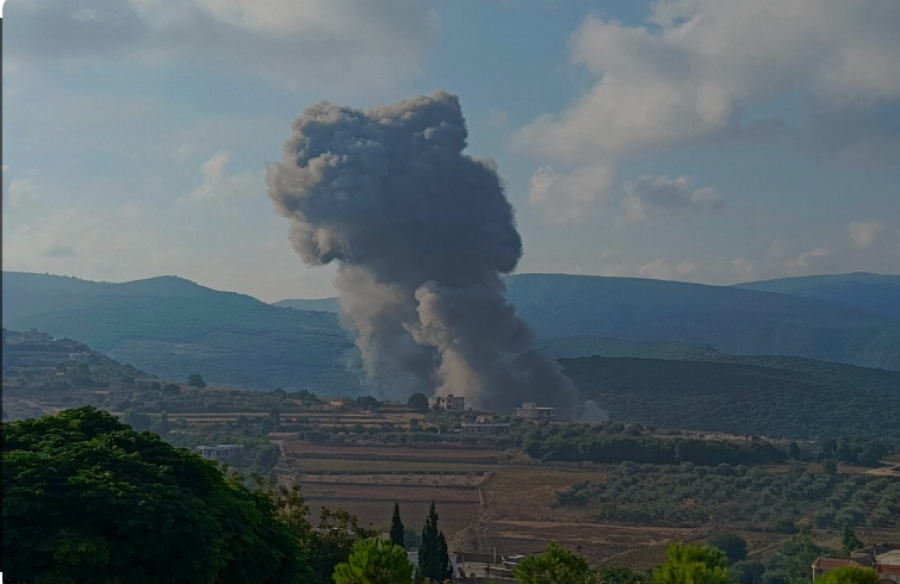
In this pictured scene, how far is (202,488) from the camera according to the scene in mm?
21625

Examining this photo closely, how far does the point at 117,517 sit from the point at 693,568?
30.5 ft

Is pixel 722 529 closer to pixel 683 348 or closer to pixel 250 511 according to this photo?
pixel 250 511

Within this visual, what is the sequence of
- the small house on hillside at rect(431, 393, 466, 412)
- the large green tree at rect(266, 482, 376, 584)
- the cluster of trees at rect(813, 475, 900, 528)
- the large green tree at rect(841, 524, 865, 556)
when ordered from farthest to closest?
1. the small house on hillside at rect(431, 393, 466, 412)
2. the cluster of trees at rect(813, 475, 900, 528)
3. the large green tree at rect(841, 524, 865, 556)
4. the large green tree at rect(266, 482, 376, 584)

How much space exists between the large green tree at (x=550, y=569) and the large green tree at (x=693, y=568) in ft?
5.61

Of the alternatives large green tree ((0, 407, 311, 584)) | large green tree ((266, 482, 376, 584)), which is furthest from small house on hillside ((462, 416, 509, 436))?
large green tree ((0, 407, 311, 584))

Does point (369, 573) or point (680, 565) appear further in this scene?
point (680, 565)

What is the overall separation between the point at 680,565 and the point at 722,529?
125 feet

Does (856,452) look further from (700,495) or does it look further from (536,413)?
(536,413)

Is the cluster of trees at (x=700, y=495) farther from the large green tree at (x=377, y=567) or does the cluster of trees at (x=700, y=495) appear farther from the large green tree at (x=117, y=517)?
the large green tree at (x=377, y=567)

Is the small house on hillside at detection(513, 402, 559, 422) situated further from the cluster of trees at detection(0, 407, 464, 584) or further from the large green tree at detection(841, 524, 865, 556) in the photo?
the cluster of trees at detection(0, 407, 464, 584)

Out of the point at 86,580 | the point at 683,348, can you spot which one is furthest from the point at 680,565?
the point at 683,348

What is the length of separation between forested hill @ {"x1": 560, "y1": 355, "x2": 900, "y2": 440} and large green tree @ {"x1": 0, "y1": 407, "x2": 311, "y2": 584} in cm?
7663

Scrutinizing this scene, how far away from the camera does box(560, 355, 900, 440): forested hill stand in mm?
96750

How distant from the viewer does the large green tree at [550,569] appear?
2184cm
